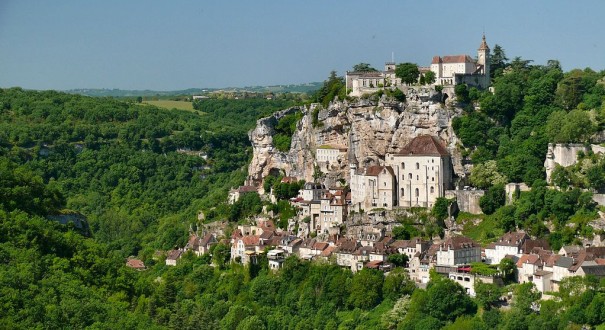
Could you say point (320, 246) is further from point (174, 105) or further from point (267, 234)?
point (174, 105)

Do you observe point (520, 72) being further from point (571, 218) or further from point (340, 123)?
point (571, 218)

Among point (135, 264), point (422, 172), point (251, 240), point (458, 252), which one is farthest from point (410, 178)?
point (135, 264)

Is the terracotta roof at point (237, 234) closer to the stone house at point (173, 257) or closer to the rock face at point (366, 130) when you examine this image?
the stone house at point (173, 257)

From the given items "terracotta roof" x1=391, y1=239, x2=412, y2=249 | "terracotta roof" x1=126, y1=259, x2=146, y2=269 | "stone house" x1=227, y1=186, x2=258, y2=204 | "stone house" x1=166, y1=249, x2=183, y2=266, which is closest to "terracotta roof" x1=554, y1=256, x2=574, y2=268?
"terracotta roof" x1=391, y1=239, x2=412, y2=249

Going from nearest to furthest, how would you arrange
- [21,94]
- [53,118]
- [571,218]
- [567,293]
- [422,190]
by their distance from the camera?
[567,293] < [571,218] < [422,190] < [53,118] < [21,94]

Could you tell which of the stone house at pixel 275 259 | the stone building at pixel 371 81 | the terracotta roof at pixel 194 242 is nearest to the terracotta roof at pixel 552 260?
the stone house at pixel 275 259

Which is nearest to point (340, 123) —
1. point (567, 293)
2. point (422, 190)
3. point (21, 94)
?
point (422, 190)
